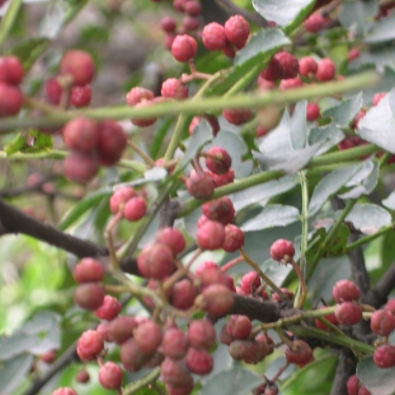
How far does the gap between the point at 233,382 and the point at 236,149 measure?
1.31ft

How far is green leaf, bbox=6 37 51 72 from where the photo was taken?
1.04m

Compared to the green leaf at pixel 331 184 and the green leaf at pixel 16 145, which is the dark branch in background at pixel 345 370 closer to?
the green leaf at pixel 331 184

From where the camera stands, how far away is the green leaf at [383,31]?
0.86m

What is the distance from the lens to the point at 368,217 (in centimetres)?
65

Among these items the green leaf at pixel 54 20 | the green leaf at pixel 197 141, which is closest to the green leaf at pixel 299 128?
the green leaf at pixel 197 141

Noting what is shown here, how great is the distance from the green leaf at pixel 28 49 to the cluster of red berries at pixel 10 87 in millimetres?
779

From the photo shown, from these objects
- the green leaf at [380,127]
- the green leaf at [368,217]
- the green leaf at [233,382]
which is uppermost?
the green leaf at [380,127]

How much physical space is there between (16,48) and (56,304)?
0.54 metres

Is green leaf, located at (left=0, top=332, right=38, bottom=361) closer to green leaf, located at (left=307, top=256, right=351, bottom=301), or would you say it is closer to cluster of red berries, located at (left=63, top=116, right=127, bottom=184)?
green leaf, located at (left=307, top=256, right=351, bottom=301)

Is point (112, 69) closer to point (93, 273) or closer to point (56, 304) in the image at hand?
point (56, 304)

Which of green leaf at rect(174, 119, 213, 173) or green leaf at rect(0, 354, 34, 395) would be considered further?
green leaf at rect(0, 354, 34, 395)

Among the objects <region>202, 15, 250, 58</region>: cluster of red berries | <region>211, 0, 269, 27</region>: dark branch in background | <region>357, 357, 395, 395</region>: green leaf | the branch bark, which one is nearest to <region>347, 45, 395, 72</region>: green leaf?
<region>211, 0, 269, 27</region>: dark branch in background

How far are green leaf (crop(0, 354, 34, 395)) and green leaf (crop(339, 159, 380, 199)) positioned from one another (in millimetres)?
532

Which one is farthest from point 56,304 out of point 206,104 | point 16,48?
point 206,104
